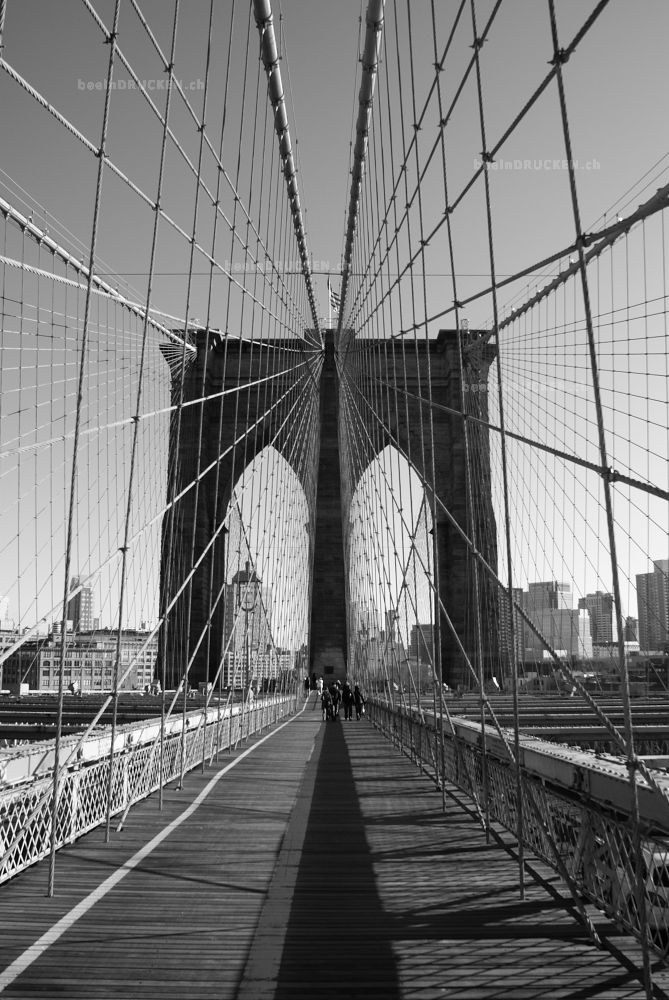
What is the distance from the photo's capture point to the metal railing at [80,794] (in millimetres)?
4113

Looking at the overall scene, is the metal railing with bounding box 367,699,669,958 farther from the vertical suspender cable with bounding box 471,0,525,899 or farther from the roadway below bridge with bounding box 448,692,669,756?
the roadway below bridge with bounding box 448,692,669,756

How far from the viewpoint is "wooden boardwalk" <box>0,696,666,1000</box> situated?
276 centimetres

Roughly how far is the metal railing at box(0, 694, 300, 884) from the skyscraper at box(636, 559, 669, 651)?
5.49 meters

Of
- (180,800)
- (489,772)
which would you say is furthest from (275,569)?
(489,772)

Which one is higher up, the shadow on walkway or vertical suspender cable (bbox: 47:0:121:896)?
vertical suspender cable (bbox: 47:0:121:896)

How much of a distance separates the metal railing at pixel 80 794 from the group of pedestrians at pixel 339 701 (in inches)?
363

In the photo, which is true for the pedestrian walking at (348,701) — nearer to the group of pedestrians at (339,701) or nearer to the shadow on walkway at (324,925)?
the group of pedestrians at (339,701)

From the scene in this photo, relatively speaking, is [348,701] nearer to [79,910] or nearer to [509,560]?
[509,560]

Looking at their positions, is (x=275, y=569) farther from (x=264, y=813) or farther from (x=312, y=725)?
(x=264, y=813)

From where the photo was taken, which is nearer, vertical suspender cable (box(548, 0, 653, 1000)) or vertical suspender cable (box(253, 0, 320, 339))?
vertical suspender cable (box(548, 0, 653, 1000))

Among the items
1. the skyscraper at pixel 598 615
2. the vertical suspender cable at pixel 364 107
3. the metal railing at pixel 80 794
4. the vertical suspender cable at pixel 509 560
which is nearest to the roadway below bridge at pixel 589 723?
the skyscraper at pixel 598 615

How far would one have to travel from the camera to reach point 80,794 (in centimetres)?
517

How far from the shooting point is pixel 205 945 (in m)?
3.19

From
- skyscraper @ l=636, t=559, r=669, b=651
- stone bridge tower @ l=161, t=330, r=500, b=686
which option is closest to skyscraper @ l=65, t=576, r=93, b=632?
stone bridge tower @ l=161, t=330, r=500, b=686
